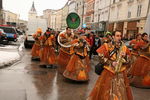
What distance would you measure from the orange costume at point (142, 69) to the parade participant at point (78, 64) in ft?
5.38

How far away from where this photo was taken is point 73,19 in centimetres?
855

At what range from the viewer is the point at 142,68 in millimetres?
7676

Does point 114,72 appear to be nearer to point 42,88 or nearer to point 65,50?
point 42,88

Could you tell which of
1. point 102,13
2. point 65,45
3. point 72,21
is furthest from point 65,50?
point 102,13

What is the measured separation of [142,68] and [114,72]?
3.36 metres

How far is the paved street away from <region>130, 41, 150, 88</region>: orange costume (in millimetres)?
340

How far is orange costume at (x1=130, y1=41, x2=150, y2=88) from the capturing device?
7625 mm

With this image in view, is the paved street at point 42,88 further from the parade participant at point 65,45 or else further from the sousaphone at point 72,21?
the sousaphone at point 72,21

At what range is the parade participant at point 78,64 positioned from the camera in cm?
750

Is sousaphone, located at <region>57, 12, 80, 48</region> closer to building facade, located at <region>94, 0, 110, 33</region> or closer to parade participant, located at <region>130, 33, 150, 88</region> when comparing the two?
parade participant, located at <region>130, 33, 150, 88</region>

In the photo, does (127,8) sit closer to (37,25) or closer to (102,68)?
(37,25)

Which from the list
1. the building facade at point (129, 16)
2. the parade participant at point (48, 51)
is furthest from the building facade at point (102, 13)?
the parade participant at point (48, 51)

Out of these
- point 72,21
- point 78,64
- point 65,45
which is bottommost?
point 78,64

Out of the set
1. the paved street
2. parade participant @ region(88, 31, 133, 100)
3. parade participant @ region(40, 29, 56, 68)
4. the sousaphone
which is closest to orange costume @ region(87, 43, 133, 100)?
parade participant @ region(88, 31, 133, 100)
